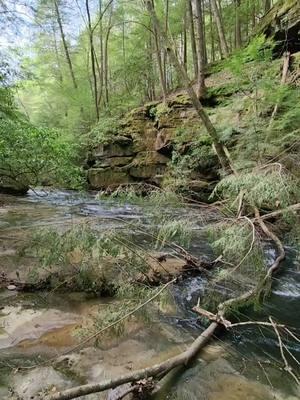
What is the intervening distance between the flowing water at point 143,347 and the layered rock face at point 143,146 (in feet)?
23.9

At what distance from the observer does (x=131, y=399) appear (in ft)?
7.53

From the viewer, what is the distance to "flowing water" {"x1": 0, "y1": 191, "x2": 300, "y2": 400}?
2479 mm

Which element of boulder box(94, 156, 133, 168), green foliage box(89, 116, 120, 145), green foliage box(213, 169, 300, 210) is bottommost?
green foliage box(213, 169, 300, 210)

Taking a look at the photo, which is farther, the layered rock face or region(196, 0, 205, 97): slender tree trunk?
the layered rock face

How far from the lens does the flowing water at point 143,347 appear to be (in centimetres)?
248

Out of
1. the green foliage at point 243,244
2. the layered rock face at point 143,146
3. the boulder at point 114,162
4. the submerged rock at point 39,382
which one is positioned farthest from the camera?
the boulder at point 114,162

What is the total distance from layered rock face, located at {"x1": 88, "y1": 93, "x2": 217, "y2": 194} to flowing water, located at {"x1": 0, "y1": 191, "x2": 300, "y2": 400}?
7.27m

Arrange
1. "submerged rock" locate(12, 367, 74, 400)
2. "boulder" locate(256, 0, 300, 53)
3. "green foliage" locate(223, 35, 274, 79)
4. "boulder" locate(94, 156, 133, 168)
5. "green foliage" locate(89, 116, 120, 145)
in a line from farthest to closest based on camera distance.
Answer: "green foliage" locate(89, 116, 120, 145), "boulder" locate(94, 156, 133, 168), "boulder" locate(256, 0, 300, 53), "green foliage" locate(223, 35, 274, 79), "submerged rock" locate(12, 367, 74, 400)

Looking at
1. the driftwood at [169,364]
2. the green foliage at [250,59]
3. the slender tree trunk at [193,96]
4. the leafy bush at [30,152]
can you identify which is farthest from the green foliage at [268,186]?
the leafy bush at [30,152]

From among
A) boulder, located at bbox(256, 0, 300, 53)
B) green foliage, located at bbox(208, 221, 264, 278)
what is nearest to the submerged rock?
green foliage, located at bbox(208, 221, 264, 278)

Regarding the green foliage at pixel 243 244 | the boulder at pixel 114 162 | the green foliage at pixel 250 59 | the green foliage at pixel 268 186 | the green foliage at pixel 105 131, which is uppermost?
the green foliage at pixel 250 59

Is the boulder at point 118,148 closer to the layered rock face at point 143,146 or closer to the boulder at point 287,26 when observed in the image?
the layered rock face at point 143,146

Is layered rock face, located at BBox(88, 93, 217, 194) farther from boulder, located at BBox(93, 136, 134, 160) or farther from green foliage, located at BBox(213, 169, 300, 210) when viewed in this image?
green foliage, located at BBox(213, 169, 300, 210)

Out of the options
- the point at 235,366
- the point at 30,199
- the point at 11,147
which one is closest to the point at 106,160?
the point at 30,199
